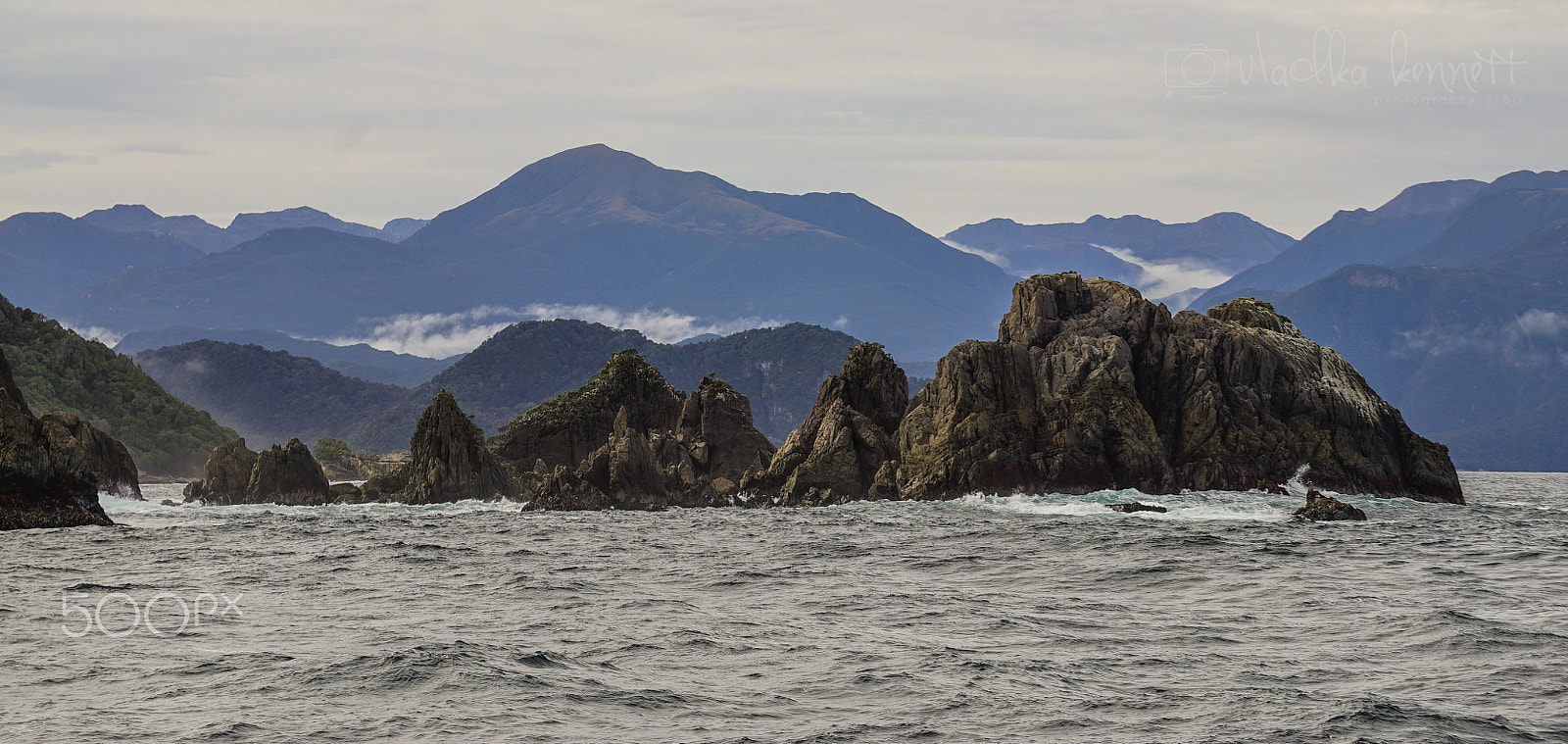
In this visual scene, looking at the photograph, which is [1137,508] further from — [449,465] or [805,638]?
[449,465]

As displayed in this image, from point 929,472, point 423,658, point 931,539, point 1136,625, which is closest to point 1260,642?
point 1136,625

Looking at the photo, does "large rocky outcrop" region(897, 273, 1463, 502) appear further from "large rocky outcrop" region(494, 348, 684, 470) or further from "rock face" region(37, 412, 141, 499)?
"rock face" region(37, 412, 141, 499)

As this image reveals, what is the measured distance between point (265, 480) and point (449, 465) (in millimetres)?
14725

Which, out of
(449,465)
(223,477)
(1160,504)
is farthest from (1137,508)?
(223,477)

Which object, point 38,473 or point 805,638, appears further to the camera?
point 38,473

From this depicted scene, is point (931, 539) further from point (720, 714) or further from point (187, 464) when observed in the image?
point (187, 464)

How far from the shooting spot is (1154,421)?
267 feet

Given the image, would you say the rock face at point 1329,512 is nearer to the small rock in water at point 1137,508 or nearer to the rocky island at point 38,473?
the small rock in water at point 1137,508

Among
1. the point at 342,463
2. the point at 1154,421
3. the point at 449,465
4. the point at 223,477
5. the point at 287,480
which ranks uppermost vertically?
the point at 1154,421

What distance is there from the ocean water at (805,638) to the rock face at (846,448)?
27.9 meters

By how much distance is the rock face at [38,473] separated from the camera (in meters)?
58.2

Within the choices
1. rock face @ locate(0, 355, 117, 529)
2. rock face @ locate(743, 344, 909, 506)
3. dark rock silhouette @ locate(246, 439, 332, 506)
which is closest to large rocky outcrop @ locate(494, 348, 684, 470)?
dark rock silhouette @ locate(246, 439, 332, 506)

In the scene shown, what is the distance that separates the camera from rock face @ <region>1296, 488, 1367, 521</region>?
204 ft

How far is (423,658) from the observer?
26719 mm
